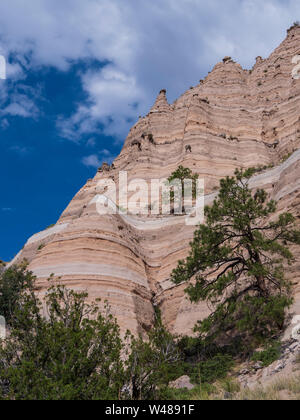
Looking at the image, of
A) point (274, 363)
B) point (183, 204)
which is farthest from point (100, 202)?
point (274, 363)

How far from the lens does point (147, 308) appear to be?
24156 millimetres

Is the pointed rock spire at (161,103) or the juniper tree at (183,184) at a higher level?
the pointed rock spire at (161,103)

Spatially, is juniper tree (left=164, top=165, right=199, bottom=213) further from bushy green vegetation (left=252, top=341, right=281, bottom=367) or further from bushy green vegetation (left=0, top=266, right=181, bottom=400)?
bushy green vegetation (left=0, top=266, right=181, bottom=400)

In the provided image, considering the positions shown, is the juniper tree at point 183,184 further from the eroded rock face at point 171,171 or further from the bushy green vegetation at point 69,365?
the bushy green vegetation at point 69,365

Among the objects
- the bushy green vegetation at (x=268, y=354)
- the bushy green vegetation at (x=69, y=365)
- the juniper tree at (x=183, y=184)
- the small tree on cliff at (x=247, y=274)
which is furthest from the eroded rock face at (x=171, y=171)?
the bushy green vegetation at (x=69, y=365)

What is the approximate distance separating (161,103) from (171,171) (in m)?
23.1

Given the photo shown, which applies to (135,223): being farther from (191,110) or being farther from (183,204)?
(191,110)

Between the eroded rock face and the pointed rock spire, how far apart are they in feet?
0.87

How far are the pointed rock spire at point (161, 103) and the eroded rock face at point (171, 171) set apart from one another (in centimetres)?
27

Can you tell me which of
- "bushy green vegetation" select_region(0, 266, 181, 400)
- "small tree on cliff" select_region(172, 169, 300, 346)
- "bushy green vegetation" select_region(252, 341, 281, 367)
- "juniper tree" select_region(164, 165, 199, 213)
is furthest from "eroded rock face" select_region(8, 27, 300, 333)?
"bushy green vegetation" select_region(0, 266, 181, 400)

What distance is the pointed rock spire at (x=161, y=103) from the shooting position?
65844 millimetres

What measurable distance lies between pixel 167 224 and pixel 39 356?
2694cm

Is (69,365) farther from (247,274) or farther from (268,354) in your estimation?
(247,274)

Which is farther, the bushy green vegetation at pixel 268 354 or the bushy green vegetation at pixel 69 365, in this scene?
the bushy green vegetation at pixel 268 354
